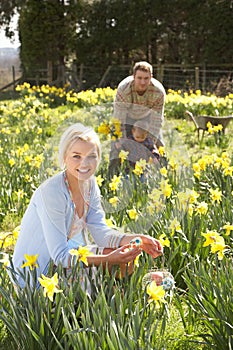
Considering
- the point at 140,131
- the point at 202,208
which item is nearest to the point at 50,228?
the point at 202,208

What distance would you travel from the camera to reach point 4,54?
86.2 ft

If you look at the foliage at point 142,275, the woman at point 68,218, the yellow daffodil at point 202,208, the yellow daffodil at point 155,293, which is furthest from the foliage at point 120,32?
the yellow daffodil at point 155,293

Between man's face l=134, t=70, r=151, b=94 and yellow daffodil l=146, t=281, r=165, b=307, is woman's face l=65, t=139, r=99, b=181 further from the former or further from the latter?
man's face l=134, t=70, r=151, b=94

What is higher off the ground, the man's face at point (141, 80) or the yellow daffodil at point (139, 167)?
the man's face at point (141, 80)

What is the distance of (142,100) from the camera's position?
4770 mm

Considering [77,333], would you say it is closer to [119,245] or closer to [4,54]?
[119,245]

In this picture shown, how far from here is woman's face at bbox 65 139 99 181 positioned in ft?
7.90

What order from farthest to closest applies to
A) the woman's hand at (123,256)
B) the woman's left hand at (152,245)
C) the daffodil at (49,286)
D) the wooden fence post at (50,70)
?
the wooden fence post at (50,70) → the woman's left hand at (152,245) → the woman's hand at (123,256) → the daffodil at (49,286)

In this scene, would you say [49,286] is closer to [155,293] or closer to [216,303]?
[155,293]

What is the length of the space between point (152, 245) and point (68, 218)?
40cm

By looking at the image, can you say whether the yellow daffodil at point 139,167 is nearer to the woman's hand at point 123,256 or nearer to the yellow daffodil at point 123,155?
the yellow daffodil at point 123,155

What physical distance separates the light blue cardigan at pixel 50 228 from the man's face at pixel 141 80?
7.35ft

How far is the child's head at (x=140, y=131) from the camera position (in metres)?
4.54

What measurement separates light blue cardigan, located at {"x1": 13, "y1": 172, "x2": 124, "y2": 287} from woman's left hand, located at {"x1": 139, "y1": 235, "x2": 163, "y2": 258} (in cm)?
20
